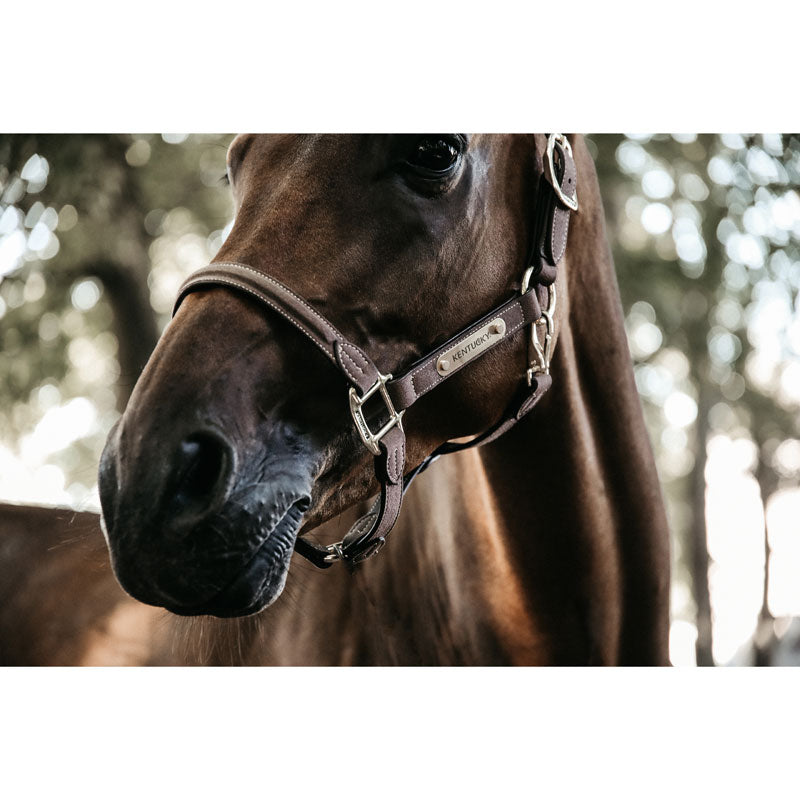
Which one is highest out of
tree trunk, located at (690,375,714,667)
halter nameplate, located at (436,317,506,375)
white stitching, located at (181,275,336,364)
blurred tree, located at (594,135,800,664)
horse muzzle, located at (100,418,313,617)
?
white stitching, located at (181,275,336,364)

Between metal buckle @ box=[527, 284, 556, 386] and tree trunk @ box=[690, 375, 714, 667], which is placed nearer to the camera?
metal buckle @ box=[527, 284, 556, 386]

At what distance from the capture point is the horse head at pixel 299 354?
3.20 ft

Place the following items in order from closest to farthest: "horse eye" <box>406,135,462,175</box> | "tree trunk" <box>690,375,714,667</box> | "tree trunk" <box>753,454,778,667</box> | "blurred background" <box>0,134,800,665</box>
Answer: "horse eye" <box>406,135,462,175</box>, "blurred background" <box>0,134,800,665</box>, "tree trunk" <box>753,454,778,667</box>, "tree trunk" <box>690,375,714,667</box>

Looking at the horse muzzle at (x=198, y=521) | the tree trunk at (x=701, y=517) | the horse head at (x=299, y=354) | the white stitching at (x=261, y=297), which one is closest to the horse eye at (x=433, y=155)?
the horse head at (x=299, y=354)

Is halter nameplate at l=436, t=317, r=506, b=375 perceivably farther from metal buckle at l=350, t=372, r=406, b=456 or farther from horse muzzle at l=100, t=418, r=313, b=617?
horse muzzle at l=100, t=418, r=313, b=617

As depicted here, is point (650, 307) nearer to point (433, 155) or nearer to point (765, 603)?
point (765, 603)

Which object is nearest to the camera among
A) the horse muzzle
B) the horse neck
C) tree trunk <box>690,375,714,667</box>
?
the horse muzzle

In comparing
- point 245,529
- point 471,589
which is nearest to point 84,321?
point 471,589

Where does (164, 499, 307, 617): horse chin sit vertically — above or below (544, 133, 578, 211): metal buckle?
below

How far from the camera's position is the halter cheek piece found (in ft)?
3.59

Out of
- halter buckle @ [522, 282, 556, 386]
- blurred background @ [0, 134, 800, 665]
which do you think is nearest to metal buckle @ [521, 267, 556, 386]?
halter buckle @ [522, 282, 556, 386]
